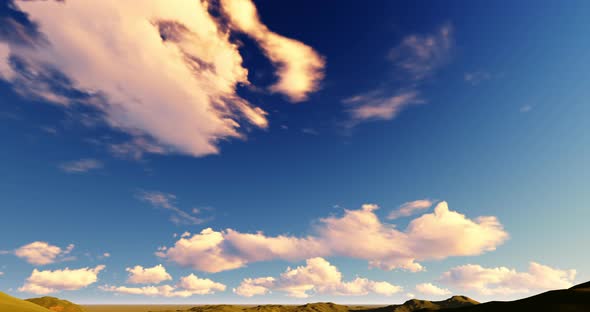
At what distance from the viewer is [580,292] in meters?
64.1

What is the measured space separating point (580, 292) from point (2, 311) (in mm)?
91887

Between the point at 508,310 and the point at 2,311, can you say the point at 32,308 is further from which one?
the point at 508,310

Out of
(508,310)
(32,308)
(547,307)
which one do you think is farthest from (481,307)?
(32,308)

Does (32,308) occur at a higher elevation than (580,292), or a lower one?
lower

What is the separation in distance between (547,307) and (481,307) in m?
14.3

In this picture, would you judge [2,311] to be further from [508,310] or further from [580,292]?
[580,292]

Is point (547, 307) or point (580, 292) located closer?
point (547, 307)

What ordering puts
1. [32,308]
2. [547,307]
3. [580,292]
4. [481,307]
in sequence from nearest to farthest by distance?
[32,308], [547,307], [580,292], [481,307]

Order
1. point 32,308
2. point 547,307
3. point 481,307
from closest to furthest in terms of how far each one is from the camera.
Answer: point 32,308 < point 547,307 < point 481,307

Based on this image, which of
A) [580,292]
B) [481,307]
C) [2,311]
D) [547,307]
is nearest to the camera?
[2,311]

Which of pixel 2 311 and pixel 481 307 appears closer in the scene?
pixel 2 311

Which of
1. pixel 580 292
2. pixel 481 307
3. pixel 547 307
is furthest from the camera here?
pixel 481 307

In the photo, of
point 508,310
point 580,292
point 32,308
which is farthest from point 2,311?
point 580,292

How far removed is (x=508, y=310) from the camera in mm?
64312
